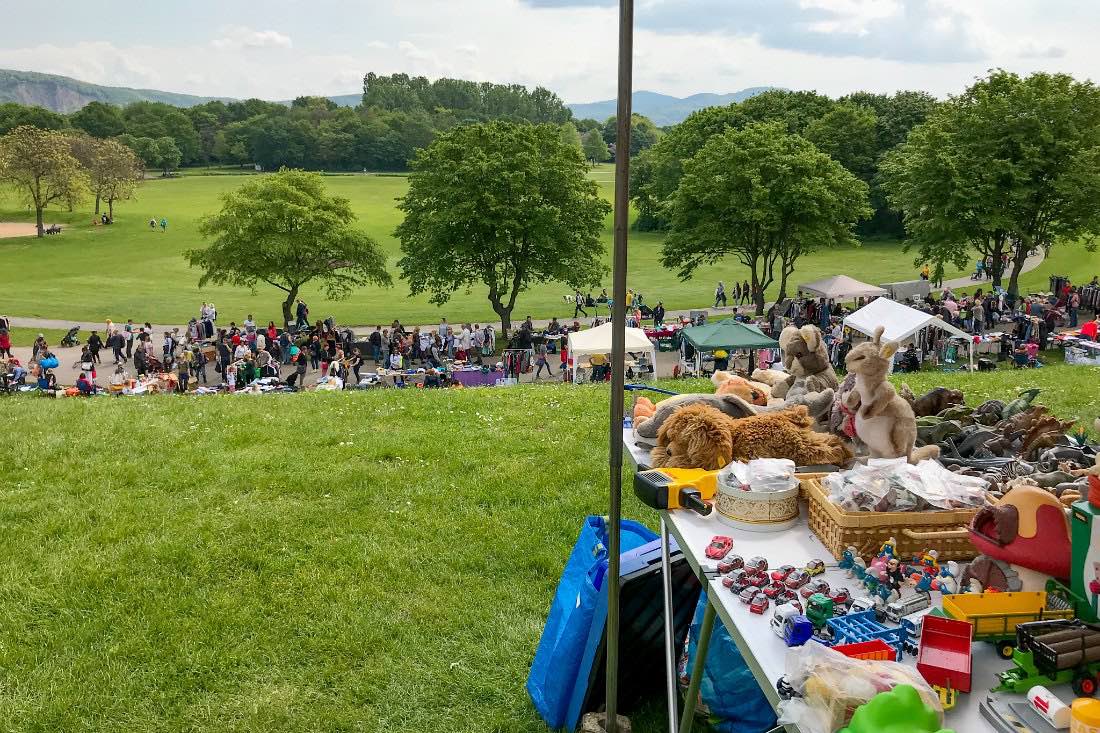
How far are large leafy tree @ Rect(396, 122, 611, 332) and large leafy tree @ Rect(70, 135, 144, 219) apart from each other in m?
48.0

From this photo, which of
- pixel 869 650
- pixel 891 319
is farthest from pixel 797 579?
pixel 891 319

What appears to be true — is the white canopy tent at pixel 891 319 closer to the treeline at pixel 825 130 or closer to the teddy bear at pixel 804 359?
the teddy bear at pixel 804 359

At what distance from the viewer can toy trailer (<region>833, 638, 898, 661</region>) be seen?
2.63 m

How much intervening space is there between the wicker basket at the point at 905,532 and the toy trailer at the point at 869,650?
0.77m

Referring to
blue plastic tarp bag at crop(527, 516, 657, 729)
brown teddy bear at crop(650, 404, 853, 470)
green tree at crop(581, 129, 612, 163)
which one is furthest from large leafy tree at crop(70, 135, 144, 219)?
green tree at crop(581, 129, 612, 163)

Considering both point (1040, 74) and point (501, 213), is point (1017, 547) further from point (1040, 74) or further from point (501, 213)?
point (1040, 74)

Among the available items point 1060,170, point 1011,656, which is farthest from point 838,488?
point 1060,170

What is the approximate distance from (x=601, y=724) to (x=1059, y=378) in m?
10.3

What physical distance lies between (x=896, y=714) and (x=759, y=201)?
1315 inches

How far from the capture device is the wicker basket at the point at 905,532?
134 inches

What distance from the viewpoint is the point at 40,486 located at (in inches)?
310

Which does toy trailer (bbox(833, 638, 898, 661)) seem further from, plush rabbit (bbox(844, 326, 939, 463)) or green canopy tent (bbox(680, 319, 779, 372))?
green canopy tent (bbox(680, 319, 779, 372))

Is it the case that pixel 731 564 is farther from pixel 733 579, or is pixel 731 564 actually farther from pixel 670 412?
pixel 670 412

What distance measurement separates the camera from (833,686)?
2.32 metres
